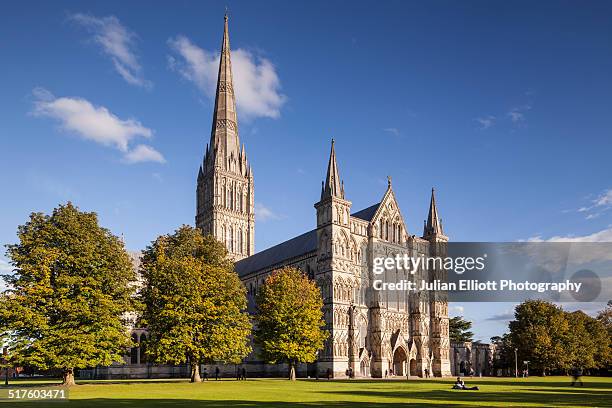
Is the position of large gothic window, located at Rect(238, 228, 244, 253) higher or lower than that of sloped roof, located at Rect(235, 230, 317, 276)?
higher

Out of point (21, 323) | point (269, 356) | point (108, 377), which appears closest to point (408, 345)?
point (269, 356)

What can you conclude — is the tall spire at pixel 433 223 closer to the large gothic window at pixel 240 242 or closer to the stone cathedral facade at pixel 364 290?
the stone cathedral facade at pixel 364 290

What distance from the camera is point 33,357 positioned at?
4316 centimetres

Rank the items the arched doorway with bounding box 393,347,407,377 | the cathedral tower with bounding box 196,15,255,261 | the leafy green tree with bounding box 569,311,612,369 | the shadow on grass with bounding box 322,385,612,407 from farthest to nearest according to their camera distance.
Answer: the cathedral tower with bounding box 196,15,255,261
the leafy green tree with bounding box 569,311,612,369
the arched doorway with bounding box 393,347,407,377
the shadow on grass with bounding box 322,385,612,407

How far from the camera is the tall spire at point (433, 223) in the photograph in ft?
→ 311

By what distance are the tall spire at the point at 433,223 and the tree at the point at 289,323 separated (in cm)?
3421

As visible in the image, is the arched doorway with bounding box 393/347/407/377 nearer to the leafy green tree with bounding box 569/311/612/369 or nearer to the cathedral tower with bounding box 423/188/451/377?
the cathedral tower with bounding box 423/188/451/377

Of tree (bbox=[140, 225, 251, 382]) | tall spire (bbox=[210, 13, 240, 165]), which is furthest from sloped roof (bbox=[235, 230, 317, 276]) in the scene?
tall spire (bbox=[210, 13, 240, 165])

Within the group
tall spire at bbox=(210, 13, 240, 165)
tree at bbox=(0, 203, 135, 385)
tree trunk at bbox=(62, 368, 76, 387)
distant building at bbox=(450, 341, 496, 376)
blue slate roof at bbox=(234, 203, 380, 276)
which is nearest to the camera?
tree at bbox=(0, 203, 135, 385)

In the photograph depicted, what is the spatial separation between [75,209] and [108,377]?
54166mm

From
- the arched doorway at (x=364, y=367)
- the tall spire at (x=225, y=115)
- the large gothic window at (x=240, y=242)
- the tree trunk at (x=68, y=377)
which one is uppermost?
the tall spire at (x=225, y=115)

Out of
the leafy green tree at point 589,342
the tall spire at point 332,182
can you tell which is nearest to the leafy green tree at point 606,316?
the leafy green tree at point 589,342

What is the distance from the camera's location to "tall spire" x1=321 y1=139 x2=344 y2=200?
77.6 m

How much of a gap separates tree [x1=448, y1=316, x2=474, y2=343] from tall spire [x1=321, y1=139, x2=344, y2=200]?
6795cm
